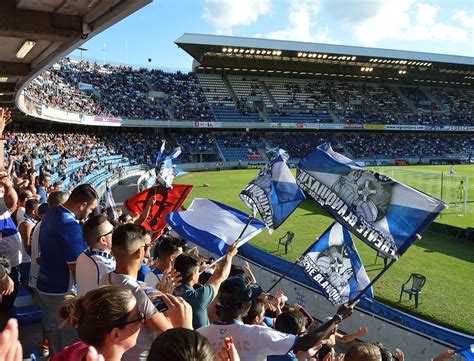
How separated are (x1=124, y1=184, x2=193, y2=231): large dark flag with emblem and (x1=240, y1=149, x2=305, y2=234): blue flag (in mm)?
2012

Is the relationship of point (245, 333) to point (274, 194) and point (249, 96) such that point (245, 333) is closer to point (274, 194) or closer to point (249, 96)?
point (274, 194)

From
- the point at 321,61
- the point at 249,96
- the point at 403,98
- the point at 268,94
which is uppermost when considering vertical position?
the point at 321,61

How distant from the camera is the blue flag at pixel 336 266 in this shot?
20.3 feet

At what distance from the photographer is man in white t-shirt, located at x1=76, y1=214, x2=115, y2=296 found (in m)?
3.56

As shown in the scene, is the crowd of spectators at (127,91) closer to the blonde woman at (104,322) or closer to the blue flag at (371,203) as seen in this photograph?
the blue flag at (371,203)

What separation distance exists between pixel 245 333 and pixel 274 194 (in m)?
4.20

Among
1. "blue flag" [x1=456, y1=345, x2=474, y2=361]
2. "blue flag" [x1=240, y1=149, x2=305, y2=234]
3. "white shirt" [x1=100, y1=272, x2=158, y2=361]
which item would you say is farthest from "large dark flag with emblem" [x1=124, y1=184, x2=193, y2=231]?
"blue flag" [x1=456, y1=345, x2=474, y2=361]

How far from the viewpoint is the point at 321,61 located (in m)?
59.0

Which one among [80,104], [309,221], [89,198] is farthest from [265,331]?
[80,104]

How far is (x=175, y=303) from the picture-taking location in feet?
8.39

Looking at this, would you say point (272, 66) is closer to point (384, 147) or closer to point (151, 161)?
point (384, 147)

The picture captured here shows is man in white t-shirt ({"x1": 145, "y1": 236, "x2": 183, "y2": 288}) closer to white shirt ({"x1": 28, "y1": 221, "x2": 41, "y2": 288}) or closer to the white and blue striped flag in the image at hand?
white shirt ({"x1": 28, "y1": 221, "x2": 41, "y2": 288})

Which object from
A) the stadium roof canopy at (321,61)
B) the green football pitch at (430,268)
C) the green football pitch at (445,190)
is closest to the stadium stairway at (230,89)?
the stadium roof canopy at (321,61)

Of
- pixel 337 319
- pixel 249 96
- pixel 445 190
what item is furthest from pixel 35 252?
pixel 249 96
